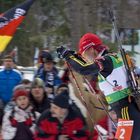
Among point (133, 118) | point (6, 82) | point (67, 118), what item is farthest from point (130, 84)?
point (6, 82)

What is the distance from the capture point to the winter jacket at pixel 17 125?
7.39 m

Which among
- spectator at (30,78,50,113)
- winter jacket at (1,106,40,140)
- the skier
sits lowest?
winter jacket at (1,106,40,140)

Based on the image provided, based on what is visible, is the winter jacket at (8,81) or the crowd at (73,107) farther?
the winter jacket at (8,81)

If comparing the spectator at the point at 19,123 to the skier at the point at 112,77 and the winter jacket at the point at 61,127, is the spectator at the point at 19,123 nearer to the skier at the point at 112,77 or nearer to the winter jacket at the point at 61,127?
the winter jacket at the point at 61,127

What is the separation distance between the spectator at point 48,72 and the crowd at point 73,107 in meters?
0.58

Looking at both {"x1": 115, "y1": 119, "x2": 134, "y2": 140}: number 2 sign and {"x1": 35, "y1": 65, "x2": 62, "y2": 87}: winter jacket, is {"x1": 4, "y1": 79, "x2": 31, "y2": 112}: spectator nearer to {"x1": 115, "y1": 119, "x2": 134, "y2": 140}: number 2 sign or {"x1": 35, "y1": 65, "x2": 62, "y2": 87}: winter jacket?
{"x1": 35, "y1": 65, "x2": 62, "y2": 87}: winter jacket

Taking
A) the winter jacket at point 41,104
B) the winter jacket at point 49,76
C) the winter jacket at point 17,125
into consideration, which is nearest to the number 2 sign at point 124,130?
the winter jacket at point 17,125

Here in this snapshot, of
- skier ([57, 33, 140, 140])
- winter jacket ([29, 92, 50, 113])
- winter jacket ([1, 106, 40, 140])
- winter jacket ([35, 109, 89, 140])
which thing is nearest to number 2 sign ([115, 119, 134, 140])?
skier ([57, 33, 140, 140])

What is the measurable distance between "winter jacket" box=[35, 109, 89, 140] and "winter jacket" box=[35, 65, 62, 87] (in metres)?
1.89

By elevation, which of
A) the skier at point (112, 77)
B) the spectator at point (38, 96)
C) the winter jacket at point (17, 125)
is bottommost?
the winter jacket at point (17, 125)

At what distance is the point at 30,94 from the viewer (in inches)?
316

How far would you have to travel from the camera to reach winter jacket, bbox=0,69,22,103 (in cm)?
902

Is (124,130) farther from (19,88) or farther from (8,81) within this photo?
(8,81)

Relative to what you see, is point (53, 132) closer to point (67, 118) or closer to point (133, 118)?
point (67, 118)
